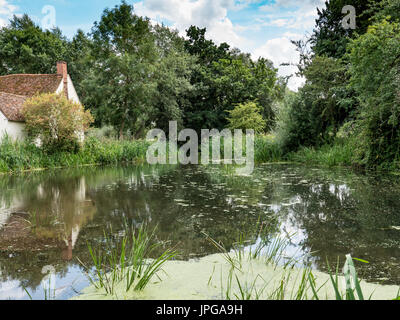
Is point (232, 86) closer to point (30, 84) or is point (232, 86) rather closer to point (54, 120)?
point (30, 84)

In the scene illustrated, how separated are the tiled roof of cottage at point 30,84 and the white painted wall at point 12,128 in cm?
412

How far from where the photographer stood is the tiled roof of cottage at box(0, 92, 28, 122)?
13581 millimetres

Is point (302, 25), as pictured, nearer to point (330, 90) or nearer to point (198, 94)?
point (330, 90)

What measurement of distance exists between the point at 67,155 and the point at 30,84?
25.0 ft

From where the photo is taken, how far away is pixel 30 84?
18.3 m

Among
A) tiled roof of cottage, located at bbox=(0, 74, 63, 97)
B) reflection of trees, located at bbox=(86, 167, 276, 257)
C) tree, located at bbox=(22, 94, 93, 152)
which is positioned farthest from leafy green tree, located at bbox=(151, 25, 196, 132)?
reflection of trees, located at bbox=(86, 167, 276, 257)

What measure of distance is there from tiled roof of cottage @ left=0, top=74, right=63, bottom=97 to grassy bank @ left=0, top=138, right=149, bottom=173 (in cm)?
475

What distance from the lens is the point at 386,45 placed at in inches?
301

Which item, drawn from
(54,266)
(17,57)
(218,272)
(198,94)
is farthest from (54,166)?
(17,57)

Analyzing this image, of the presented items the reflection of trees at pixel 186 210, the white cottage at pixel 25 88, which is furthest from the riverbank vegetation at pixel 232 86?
the reflection of trees at pixel 186 210

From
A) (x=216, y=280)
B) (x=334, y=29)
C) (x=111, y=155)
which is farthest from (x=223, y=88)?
(x=216, y=280)
